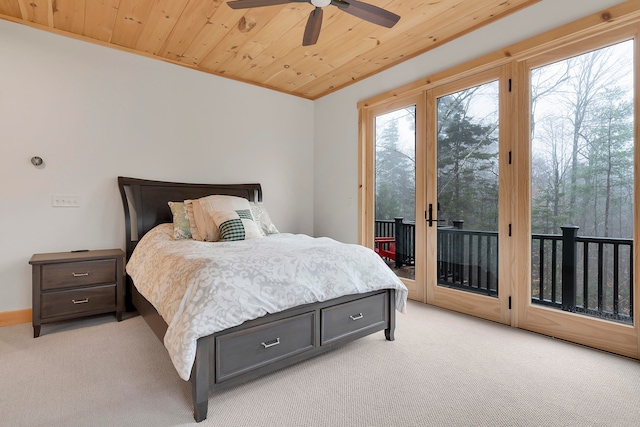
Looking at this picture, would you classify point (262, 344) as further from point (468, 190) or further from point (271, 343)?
point (468, 190)

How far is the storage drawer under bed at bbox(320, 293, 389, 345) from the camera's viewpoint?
6.84 feet

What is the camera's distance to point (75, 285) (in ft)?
8.58

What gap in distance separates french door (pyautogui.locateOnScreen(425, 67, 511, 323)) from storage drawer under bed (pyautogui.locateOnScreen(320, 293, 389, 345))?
1.09m

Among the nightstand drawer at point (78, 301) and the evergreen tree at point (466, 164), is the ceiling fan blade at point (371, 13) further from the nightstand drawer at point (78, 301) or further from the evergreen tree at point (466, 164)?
the nightstand drawer at point (78, 301)

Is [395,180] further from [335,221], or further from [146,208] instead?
[146,208]

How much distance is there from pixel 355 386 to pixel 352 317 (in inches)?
18.9

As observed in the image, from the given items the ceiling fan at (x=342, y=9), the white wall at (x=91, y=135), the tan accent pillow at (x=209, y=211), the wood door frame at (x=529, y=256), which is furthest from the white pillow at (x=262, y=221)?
the wood door frame at (x=529, y=256)

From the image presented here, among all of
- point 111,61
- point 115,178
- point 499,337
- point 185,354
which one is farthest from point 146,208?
point 499,337

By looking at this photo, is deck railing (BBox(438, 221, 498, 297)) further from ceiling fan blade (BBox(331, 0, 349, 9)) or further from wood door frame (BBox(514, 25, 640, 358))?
ceiling fan blade (BBox(331, 0, 349, 9))

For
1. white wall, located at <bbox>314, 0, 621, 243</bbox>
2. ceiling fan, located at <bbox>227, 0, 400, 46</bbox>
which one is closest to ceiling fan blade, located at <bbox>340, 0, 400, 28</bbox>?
ceiling fan, located at <bbox>227, 0, 400, 46</bbox>

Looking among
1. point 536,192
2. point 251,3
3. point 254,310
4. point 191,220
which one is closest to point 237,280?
point 254,310

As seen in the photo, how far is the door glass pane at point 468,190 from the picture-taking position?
2.84m

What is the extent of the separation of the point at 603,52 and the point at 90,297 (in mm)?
4397

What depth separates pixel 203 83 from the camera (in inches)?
146
